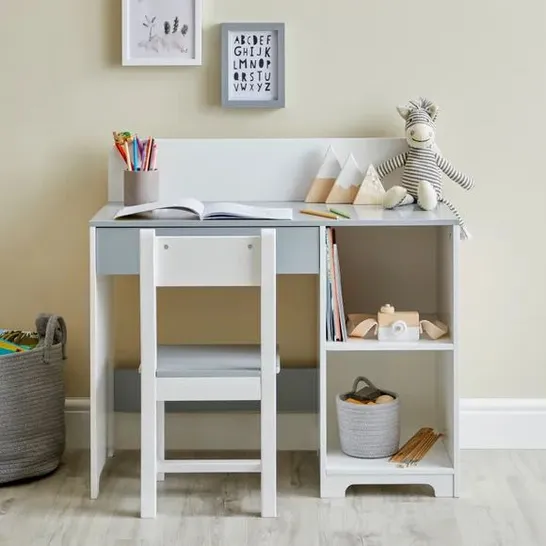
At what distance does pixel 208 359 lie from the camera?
260 cm

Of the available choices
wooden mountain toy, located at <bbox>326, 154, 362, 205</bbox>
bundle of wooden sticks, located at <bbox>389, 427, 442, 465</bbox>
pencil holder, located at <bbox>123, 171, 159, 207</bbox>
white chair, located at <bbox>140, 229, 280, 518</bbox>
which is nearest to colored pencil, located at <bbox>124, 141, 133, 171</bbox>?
pencil holder, located at <bbox>123, 171, 159, 207</bbox>

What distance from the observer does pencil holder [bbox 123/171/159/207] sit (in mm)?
2826

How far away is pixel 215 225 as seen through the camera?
2.59 m

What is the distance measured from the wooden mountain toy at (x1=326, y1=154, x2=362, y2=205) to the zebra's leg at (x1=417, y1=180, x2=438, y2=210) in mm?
203

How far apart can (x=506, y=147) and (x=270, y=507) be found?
121 cm

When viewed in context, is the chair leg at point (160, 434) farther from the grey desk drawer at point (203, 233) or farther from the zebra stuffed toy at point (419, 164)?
the zebra stuffed toy at point (419, 164)

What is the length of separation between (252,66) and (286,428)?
1.02 metres

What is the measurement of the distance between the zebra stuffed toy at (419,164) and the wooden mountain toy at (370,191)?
0.17ft

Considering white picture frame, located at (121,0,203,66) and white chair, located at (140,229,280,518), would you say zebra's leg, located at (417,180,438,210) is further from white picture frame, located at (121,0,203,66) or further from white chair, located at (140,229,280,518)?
white picture frame, located at (121,0,203,66)

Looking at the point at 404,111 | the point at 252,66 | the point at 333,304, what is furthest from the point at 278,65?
the point at 333,304

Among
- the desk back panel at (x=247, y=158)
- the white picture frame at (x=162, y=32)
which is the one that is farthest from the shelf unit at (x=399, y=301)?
the white picture frame at (x=162, y=32)

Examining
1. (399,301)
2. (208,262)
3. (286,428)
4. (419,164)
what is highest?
(419,164)

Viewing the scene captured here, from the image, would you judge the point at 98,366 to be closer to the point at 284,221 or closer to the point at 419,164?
the point at 284,221

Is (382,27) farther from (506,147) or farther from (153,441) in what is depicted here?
(153,441)
